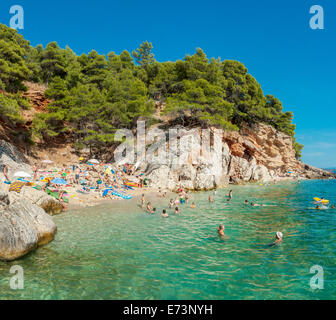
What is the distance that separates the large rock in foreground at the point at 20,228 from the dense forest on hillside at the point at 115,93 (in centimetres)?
1929

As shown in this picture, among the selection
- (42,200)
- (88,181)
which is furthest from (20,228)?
(88,181)

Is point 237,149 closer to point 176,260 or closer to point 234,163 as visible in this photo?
point 234,163

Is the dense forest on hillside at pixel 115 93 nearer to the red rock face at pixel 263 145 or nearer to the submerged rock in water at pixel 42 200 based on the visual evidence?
the red rock face at pixel 263 145

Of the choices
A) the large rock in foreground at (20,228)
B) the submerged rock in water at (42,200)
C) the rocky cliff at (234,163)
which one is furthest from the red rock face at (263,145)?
the large rock in foreground at (20,228)

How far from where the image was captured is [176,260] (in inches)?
314

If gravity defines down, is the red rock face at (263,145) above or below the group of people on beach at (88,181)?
above

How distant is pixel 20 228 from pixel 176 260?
6100 millimetres

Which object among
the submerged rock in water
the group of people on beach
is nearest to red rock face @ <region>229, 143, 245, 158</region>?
the group of people on beach

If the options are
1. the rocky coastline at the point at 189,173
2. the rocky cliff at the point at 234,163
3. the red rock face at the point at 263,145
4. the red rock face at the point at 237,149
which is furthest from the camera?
the red rock face at the point at 263,145

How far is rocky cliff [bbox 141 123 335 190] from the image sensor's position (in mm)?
27406

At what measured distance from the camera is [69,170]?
85.6 feet

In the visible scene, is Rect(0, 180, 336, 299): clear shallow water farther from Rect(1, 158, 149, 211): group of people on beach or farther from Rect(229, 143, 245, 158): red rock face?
Rect(229, 143, 245, 158): red rock face

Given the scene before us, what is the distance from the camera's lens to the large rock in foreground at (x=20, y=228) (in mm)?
7574
